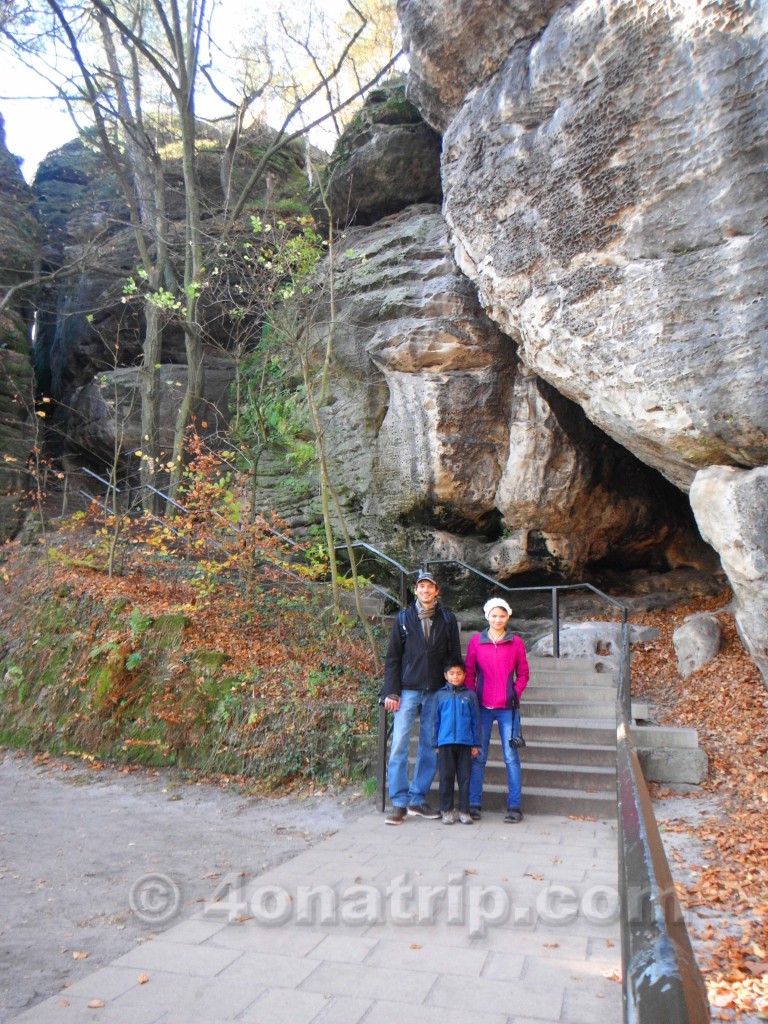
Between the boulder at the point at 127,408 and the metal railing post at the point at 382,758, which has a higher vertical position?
the boulder at the point at 127,408

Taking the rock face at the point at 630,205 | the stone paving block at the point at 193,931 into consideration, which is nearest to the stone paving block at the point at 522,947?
the stone paving block at the point at 193,931

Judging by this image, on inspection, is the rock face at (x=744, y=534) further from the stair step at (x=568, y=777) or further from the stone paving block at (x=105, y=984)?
the stone paving block at (x=105, y=984)

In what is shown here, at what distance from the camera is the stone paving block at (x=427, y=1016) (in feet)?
8.28

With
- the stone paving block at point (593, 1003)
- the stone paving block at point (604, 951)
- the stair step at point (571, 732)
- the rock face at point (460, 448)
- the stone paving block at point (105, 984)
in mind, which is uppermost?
the rock face at point (460, 448)

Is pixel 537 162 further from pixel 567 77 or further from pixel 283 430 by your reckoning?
pixel 283 430

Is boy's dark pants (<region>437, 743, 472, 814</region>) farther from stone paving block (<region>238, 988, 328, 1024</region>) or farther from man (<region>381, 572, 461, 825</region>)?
stone paving block (<region>238, 988, 328, 1024</region>)

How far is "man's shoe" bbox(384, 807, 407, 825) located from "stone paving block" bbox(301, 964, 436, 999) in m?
2.33

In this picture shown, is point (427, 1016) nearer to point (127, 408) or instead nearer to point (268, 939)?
point (268, 939)

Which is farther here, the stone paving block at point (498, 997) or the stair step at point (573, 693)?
the stair step at point (573, 693)

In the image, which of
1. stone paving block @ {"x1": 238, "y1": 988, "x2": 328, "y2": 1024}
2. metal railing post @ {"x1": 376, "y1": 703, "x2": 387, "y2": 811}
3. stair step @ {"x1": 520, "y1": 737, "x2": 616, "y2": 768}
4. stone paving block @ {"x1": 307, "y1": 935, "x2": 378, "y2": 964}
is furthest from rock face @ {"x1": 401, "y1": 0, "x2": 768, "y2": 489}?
stone paving block @ {"x1": 238, "y1": 988, "x2": 328, "y2": 1024}

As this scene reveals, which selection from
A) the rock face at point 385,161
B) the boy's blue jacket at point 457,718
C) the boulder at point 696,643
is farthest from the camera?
the rock face at point 385,161

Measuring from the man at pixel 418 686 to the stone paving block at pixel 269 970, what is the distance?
2329mm

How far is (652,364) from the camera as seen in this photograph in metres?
7.32

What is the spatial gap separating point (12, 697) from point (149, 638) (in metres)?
Result: 1.84
